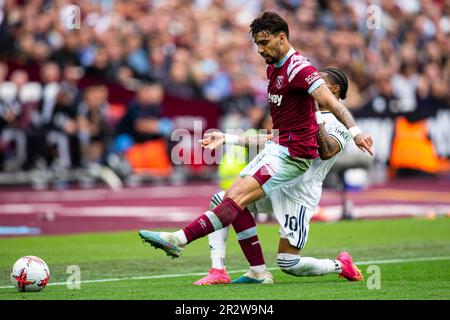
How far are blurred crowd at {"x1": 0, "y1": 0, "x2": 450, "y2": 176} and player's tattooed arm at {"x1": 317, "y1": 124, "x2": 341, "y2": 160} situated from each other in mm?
10804

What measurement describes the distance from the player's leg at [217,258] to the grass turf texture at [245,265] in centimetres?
19

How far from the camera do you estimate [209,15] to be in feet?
83.1

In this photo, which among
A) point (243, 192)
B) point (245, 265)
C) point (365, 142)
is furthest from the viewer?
point (245, 265)

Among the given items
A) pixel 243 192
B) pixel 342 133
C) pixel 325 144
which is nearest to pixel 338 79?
pixel 342 133

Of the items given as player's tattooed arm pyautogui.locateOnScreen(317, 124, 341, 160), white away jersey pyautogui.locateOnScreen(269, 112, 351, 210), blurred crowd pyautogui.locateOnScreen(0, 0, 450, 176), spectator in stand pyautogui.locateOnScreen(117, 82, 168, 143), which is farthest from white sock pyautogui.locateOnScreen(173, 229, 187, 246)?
spectator in stand pyautogui.locateOnScreen(117, 82, 168, 143)

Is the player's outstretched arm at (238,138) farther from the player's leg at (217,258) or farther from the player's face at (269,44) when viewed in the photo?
the player's face at (269,44)

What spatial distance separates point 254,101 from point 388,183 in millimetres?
3698

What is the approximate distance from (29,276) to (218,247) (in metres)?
1.77

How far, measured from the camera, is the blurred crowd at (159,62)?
70.5ft

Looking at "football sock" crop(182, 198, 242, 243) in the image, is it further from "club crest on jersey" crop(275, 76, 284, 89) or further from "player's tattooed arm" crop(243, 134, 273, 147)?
"club crest on jersey" crop(275, 76, 284, 89)

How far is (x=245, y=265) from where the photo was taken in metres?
11.3

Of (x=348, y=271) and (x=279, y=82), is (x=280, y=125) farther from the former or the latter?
(x=348, y=271)

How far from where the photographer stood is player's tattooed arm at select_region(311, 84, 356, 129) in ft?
28.0

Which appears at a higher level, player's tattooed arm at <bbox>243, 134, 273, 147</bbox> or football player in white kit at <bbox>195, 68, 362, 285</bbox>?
player's tattooed arm at <bbox>243, 134, 273, 147</bbox>
